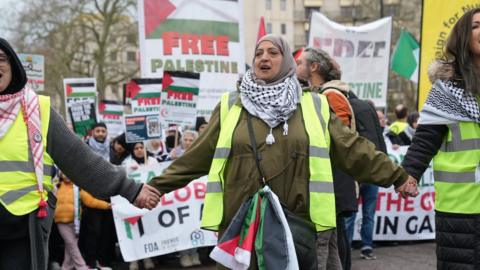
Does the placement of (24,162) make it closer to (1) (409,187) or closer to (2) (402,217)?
(1) (409,187)

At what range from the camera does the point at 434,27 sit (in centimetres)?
895

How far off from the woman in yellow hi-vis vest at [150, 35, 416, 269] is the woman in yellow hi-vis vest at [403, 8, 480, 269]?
26cm

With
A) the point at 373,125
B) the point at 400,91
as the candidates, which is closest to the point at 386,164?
the point at 373,125

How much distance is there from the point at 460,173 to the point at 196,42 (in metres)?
6.77

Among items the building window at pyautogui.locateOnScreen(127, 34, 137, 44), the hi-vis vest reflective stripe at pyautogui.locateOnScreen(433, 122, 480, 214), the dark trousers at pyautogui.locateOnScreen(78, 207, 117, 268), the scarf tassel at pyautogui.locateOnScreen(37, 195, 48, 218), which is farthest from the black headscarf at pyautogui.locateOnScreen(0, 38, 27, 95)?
the building window at pyautogui.locateOnScreen(127, 34, 137, 44)

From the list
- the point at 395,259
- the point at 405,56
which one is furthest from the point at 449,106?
the point at 405,56

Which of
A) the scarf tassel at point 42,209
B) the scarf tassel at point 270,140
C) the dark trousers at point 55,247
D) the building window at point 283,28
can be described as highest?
the building window at point 283,28

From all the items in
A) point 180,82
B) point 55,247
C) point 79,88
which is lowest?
point 55,247

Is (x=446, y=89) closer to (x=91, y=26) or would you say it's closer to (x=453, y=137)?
(x=453, y=137)

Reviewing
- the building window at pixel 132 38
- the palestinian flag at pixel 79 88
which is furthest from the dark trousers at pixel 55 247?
the building window at pixel 132 38

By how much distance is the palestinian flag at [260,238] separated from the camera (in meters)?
3.57

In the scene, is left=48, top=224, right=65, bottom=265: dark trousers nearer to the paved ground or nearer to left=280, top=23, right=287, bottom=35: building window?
the paved ground

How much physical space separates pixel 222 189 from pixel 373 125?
8.81ft

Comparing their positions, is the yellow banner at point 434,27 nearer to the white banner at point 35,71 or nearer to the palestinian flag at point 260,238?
the palestinian flag at point 260,238
